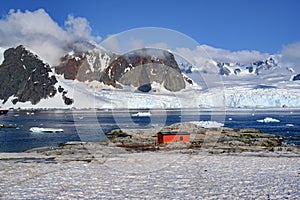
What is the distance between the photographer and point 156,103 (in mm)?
196125

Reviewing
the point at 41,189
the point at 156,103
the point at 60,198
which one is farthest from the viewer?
the point at 156,103

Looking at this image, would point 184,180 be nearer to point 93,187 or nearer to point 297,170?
point 93,187

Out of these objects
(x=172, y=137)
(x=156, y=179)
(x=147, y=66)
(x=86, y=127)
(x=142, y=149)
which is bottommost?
(x=142, y=149)

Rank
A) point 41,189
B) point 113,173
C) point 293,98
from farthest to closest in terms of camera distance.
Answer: point 293,98 < point 113,173 < point 41,189

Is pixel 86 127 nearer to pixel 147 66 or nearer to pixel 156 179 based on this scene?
pixel 147 66

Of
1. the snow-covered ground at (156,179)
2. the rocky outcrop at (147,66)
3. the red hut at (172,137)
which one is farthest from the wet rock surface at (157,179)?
the red hut at (172,137)

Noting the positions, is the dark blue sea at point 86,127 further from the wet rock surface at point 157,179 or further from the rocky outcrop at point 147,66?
the wet rock surface at point 157,179

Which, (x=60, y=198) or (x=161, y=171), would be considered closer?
(x=60, y=198)

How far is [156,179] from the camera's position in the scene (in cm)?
2133

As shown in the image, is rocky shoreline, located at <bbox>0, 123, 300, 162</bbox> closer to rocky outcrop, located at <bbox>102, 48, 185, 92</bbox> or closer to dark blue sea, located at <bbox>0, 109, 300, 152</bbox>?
rocky outcrop, located at <bbox>102, 48, 185, 92</bbox>

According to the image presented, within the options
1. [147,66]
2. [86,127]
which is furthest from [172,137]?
[86,127]

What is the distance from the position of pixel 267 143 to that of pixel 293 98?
121 m

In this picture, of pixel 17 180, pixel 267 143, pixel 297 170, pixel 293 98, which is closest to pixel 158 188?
pixel 17 180

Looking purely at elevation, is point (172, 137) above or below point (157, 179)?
above
